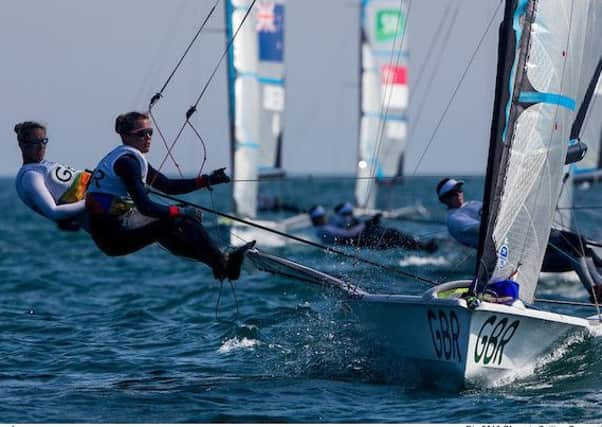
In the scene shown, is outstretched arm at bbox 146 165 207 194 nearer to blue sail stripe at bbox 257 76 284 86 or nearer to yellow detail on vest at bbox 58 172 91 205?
yellow detail on vest at bbox 58 172 91 205

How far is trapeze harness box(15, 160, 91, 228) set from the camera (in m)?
7.91

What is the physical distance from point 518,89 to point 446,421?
234 centimetres

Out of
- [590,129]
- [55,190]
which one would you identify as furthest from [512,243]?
[590,129]

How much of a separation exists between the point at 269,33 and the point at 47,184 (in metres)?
20.8

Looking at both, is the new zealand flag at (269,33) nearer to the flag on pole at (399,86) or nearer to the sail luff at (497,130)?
the flag on pole at (399,86)

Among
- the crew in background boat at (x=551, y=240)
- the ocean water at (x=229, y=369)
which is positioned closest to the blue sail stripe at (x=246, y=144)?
the ocean water at (x=229, y=369)

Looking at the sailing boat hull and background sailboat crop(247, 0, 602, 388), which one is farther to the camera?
background sailboat crop(247, 0, 602, 388)

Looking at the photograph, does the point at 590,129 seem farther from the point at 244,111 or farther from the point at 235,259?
the point at 244,111

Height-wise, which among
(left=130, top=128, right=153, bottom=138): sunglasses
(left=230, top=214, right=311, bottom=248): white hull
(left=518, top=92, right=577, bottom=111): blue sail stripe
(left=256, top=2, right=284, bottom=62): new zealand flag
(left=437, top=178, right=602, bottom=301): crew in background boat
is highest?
(left=256, top=2, right=284, bottom=62): new zealand flag

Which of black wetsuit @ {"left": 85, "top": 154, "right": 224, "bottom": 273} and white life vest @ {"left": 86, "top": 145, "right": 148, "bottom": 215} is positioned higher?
white life vest @ {"left": 86, "top": 145, "right": 148, "bottom": 215}

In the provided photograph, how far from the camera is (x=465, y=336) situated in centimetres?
731

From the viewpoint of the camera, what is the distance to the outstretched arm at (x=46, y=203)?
790cm

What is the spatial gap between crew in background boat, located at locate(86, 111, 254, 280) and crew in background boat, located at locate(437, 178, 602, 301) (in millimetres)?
2330

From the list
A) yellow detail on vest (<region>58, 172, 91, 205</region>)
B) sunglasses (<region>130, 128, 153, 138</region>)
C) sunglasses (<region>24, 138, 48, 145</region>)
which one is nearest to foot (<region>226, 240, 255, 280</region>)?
sunglasses (<region>130, 128, 153, 138</region>)
